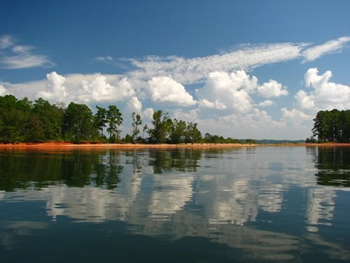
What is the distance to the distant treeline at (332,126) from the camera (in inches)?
7126

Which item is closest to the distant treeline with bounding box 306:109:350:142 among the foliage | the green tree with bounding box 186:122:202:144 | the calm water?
the foliage

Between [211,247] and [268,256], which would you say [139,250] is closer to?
[211,247]

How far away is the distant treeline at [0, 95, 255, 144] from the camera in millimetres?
111375

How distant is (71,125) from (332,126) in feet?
486

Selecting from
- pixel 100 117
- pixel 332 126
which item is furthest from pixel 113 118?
pixel 332 126

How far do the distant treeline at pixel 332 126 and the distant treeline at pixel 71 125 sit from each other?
77.5 meters

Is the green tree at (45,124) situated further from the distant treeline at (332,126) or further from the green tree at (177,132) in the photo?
the distant treeline at (332,126)

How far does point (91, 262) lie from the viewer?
901cm

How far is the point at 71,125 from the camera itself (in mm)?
132750

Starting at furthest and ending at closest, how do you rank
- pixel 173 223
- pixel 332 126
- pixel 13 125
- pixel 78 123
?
pixel 332 126
pixel 78 123
pixel 13 125
pixel 173 223

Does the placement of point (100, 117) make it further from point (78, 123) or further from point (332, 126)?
point (332, 126)

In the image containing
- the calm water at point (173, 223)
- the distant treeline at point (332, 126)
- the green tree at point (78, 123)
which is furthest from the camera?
the distant treeline at point (332, 126)

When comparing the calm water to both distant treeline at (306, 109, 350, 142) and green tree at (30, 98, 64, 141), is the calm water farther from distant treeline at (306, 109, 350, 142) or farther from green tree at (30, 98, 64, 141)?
distant treeline at (306, 109, 350, 142)

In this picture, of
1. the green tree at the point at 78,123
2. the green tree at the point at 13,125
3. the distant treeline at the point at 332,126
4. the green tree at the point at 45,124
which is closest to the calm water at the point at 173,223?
the green tree at the point at 13,125
